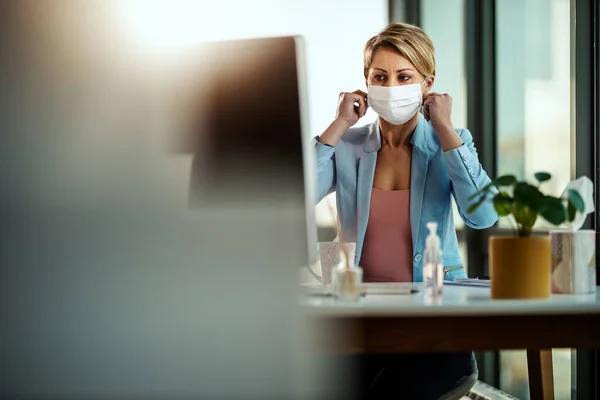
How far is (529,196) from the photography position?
1.40 meters

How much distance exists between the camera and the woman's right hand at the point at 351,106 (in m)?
2.20

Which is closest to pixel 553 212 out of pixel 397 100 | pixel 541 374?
pixel 397 100

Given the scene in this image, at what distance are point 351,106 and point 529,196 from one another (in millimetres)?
877

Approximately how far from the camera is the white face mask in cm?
215

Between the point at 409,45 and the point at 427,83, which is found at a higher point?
the point at 409,45

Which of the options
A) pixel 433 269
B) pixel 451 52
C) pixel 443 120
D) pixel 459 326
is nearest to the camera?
pixel 459 326

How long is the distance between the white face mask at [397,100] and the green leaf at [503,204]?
2.46ft

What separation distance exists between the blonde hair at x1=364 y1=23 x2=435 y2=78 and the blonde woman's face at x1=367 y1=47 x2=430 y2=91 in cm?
1

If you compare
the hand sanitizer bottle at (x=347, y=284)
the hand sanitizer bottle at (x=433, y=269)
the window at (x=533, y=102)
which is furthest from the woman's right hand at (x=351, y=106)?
→ the window at (x=533, y=102)

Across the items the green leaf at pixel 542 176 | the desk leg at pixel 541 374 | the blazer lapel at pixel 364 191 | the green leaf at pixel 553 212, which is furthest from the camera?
the desk leg at pixel 541 374

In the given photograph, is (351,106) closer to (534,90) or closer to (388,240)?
(388,240)

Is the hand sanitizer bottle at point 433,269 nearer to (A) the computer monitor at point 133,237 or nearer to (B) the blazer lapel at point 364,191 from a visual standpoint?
(B) the blazer lapel at point 364,191

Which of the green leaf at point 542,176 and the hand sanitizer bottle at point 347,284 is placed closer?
the hand sanitizer bottle at point 347,284

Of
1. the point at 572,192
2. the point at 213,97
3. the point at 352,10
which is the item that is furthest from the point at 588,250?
the point at 352,10
